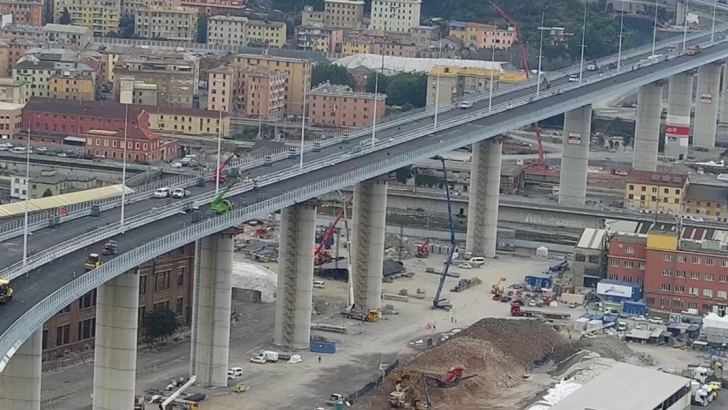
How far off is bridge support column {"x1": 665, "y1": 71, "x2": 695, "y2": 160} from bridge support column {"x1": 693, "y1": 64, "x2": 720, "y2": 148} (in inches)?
Result: 139

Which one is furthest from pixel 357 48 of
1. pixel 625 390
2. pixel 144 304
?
pixel 625 390

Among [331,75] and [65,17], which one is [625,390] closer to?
[331,75]

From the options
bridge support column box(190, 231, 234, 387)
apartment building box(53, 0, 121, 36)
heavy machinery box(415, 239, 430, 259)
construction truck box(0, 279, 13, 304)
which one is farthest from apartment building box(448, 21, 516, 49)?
construction truck box(0, 279, 13, 304)

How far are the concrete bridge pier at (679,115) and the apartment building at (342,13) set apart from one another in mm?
32514

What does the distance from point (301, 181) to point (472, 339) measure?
236 inches

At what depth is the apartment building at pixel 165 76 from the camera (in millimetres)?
88938

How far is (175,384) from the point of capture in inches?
1708

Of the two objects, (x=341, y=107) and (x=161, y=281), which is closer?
(x=161, y=281)

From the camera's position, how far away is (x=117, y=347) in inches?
1533

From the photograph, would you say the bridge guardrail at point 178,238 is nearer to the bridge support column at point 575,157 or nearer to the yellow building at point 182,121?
the bridge support column at point 575,157

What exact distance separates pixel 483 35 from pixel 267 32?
12052 millimetres

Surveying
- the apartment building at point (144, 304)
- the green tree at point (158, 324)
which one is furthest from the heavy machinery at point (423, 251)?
the green tree at point (158, 324)

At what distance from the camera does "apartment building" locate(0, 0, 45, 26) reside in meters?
112

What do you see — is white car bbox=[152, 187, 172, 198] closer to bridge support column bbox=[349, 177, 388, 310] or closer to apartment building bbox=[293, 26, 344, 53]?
bridge support column bbox=[349, 177, 388, 310]
